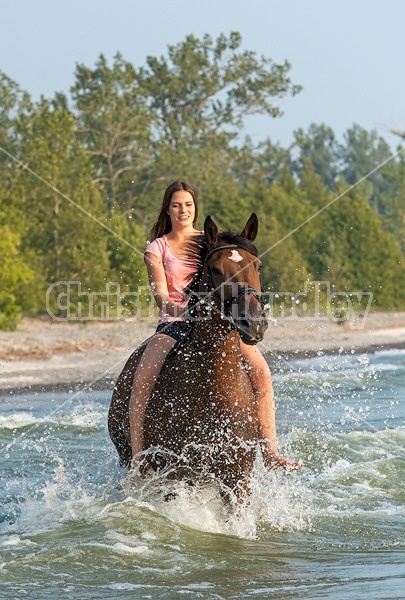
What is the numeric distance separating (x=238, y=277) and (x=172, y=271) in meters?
0.88

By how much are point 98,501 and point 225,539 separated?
1.30 m

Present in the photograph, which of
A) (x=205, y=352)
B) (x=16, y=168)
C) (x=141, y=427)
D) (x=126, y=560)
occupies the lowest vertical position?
(x=126, y=560)

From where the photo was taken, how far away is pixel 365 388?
18250 millimetres

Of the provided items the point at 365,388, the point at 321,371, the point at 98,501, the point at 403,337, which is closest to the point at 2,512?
the point at 98,501

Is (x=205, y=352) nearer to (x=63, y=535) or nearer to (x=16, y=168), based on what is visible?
(x=63, y=535)

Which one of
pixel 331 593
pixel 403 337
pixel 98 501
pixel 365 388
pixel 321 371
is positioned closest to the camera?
pixel 331 593

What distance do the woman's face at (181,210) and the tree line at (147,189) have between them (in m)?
19.0

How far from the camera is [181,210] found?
771 centimetres

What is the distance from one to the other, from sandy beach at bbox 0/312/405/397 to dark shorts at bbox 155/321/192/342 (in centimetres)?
846

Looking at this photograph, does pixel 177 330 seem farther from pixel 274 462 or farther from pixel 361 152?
pixel 361 152

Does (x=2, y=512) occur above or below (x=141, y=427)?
below

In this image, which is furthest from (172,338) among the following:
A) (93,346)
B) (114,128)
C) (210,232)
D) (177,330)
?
(114,128)

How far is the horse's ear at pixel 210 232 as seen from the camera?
6957mm

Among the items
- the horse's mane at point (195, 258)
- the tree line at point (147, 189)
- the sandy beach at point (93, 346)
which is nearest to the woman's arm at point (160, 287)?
the horse's mane at point (195, 258)
